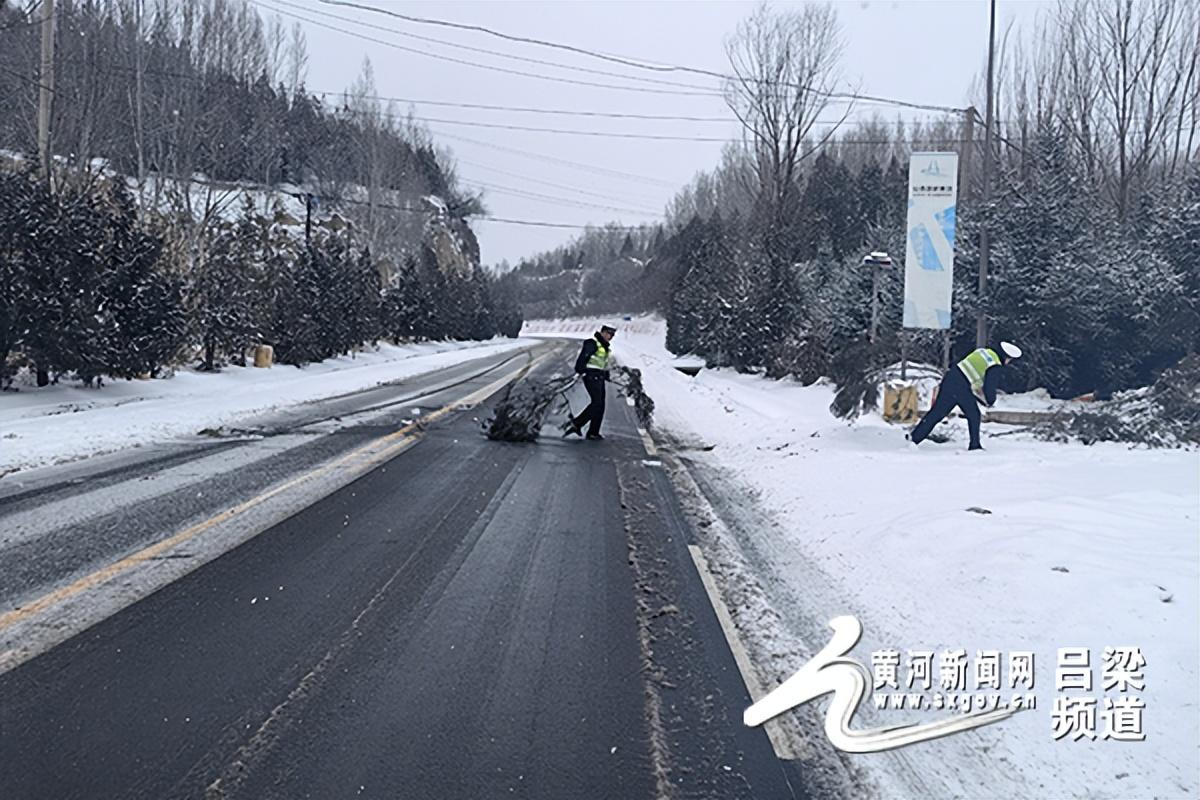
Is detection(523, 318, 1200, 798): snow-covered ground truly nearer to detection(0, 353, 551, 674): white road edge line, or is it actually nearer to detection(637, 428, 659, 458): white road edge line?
detection(637, 428, 659, 458): white road edge line

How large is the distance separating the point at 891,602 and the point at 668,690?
→ 83.8 inches

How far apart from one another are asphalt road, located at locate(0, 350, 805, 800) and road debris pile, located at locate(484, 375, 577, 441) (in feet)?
15.9

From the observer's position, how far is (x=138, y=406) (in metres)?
16.6

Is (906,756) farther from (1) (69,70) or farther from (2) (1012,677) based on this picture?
(1) (69,70)

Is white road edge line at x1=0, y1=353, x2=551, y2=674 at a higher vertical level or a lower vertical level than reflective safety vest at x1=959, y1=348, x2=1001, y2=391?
lower

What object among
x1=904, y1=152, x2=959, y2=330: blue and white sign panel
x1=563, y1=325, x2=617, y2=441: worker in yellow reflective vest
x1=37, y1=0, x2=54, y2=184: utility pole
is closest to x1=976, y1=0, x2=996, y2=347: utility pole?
x1=904, y1=152, x2=959, y2=330: blue and white sign panel

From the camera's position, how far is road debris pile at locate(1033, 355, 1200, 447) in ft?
36.7

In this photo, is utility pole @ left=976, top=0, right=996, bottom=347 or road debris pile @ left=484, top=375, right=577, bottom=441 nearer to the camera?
road debris pile @ left=484, top=375, right=577, bottom=441

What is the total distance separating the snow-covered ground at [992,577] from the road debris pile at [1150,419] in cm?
67

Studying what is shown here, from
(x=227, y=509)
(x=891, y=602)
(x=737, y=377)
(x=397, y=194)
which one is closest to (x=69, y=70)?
(x=737, y=377)

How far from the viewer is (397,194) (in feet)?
239

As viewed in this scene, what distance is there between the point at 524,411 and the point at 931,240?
1004 centimetres

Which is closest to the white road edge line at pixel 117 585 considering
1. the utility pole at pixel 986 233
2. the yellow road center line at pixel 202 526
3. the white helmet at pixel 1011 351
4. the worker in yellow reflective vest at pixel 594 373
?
the yellow road center line at pixel 202 526

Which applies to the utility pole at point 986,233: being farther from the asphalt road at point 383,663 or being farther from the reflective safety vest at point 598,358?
the asphalt road at point 383,663
